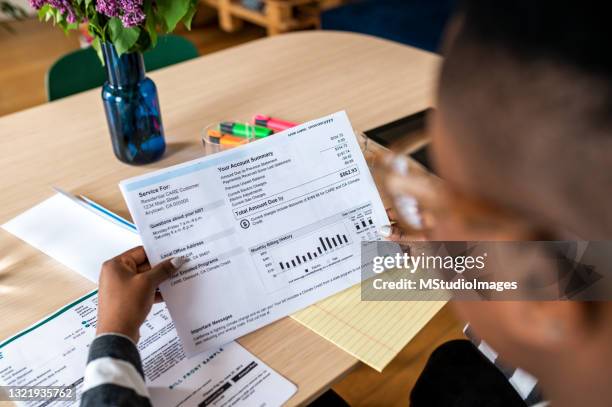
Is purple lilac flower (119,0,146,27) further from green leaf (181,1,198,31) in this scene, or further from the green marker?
the green marker

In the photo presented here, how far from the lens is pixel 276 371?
2.20ft

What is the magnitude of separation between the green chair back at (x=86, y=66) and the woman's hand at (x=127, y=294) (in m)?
0.86

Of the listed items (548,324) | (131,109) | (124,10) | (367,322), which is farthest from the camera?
(131,109)

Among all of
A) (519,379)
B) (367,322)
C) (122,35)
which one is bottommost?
(519,379)

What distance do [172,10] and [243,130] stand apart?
250 millimetres

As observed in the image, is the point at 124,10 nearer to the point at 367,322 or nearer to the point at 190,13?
the point at 190,13

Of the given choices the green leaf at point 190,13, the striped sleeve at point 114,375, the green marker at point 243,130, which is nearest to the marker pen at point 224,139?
the green marker at point 243,130

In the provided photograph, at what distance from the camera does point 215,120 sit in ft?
3.89

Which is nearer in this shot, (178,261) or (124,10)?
(178,261)

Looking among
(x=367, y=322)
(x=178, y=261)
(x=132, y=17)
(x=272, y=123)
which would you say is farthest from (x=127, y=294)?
(x=272, y=123)

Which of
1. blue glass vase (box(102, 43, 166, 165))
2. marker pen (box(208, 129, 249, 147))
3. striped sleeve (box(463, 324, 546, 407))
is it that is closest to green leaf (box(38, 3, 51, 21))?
blue glass vase (box(102, 43, 166, 165))

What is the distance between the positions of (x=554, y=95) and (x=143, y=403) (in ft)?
1.60

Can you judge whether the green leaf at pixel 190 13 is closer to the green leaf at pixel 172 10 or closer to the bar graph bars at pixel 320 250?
the green leaf at pixel 172 10

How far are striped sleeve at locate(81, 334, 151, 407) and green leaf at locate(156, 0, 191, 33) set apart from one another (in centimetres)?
49
